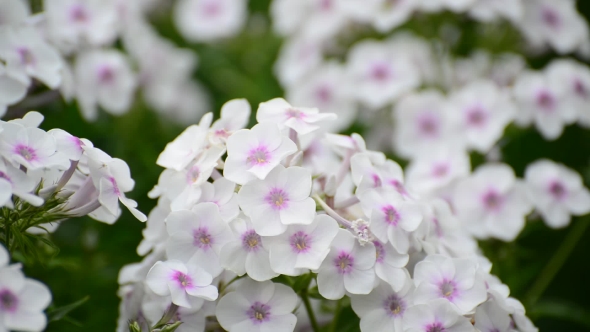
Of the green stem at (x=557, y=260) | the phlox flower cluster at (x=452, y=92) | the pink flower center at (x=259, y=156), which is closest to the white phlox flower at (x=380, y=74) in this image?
the phlox flower cluster at (x=452, y=92)

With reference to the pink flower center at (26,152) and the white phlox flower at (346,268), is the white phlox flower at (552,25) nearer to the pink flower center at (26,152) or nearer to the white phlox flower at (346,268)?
the white phlox flower at (346,268)

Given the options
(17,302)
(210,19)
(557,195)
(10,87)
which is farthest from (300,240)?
(210,19)

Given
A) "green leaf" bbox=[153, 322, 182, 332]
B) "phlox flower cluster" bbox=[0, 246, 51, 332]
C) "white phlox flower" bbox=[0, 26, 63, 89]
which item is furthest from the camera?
"white phlox flower" bbox=[0, 26, 63, 89]

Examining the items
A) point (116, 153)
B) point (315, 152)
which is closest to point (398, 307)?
point (315, 152)

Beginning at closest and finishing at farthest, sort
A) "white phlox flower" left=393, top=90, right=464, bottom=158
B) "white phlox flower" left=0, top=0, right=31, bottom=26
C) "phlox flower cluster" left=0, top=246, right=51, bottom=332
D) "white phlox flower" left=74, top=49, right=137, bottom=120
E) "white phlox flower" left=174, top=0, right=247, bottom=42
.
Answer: "phlox flower cluster" left=0, top=246, right=51, bottom=332
"white phlox flower" left=0, top=0, right=31, bottom=26
"white phlox flower" left=74, top=49, right=137, bottom=120
"white phlox flower" left=393, top=90, right=464, bottom=158
"white phlox flower" left=174, top=0, right=247, bottom=42

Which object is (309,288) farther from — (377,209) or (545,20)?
(545,20)

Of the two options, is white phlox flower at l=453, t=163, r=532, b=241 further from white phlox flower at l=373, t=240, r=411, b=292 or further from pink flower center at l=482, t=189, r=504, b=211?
white phlox flower at l=373, t=240, r=411, b=292

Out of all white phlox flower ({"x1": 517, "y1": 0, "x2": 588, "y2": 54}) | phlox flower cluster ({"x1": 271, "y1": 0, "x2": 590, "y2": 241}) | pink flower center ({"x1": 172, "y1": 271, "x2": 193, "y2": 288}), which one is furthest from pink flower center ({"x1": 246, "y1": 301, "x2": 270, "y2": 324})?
white phlox flower ({"x1": 517, "y1": 0, "x2": 588, "y2": 54})

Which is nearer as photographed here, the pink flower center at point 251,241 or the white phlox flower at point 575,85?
the pink flower center at point 251,241
